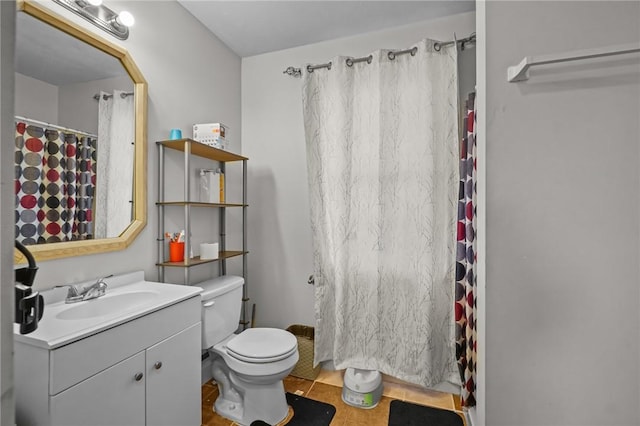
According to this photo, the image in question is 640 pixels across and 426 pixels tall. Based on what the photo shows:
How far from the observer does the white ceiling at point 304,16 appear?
6.01 ft

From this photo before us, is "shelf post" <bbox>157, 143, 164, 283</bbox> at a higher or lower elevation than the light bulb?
lower

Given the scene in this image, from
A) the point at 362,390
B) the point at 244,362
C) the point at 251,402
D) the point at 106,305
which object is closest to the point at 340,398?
the point at 362,390

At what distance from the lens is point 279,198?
7.75 feet

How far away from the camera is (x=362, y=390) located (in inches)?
71.3

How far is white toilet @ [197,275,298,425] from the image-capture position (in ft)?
5.16

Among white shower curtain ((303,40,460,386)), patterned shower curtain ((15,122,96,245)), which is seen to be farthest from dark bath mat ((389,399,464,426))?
patterned shower curtain ((15,122,96,245))

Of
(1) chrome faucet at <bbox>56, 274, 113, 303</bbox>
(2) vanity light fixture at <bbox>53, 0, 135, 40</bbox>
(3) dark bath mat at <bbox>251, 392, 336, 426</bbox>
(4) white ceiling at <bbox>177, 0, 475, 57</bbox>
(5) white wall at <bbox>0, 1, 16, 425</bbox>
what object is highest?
(4) white ceiling at <bbox>177, 0, 475, 57</bbox>

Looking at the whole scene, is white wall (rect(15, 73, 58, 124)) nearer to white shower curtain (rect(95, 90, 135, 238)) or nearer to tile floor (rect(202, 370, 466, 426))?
white shower curtain (rect(95, 90, 135, 238))

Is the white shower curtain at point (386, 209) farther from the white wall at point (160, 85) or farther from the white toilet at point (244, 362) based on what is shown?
A: the white wall at point (160, 85)

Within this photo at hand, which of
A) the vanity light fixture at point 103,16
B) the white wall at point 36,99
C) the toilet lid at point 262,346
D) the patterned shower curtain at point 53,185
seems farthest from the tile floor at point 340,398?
the vanity light fixture at point 103,16

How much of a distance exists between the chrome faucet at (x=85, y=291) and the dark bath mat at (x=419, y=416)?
1.71 metres

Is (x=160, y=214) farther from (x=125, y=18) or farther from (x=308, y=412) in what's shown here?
(x=308, y=412)

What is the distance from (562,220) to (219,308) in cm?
171

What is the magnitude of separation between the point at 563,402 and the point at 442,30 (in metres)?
2.13
